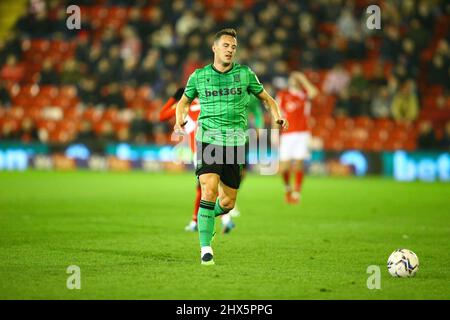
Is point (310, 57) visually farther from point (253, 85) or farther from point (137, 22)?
point (253, 85)

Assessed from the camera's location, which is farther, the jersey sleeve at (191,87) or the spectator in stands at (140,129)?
the spectator in stands at (140,129)

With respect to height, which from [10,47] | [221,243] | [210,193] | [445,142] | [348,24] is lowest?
[221,243]

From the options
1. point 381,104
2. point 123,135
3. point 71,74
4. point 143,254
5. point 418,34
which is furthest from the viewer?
point 71,74

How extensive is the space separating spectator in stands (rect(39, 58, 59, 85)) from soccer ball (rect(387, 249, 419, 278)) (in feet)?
70.7

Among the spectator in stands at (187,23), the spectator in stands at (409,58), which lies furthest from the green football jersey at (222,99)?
the spectator in stands at (187,23)

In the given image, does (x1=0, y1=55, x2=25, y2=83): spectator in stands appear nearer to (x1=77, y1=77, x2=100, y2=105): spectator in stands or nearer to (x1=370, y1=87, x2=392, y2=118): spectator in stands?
(x1=77, y1=77, x2=100, y2=105): spectator in stands

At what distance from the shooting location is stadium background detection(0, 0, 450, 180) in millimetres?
25203

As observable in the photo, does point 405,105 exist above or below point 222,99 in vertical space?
above

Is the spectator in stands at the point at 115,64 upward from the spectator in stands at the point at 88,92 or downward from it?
upward

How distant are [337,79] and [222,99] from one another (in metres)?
17.5

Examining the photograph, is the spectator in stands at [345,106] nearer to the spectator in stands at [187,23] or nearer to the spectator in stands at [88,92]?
the spectator in stands at [187,23]

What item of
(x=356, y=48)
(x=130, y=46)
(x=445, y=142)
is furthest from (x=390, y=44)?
(x=130, y=46)

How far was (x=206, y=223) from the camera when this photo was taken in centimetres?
912

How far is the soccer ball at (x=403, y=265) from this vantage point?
8273mm
